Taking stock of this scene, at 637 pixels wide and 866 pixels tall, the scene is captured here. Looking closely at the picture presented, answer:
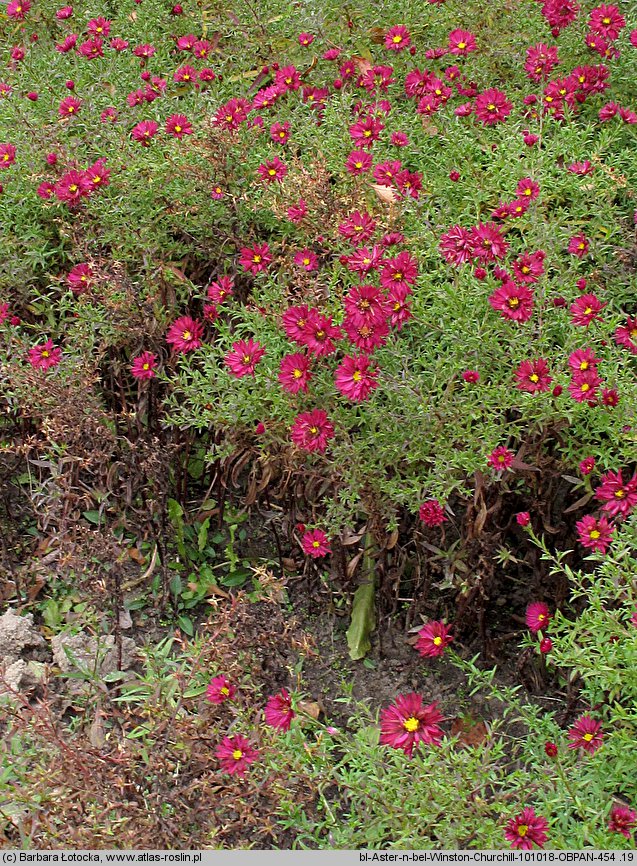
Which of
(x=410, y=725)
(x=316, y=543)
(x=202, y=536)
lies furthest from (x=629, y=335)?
(x=202, y=536)

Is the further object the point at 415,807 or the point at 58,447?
the point at 58,447

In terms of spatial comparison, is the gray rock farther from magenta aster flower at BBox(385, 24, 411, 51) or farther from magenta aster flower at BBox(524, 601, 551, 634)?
magenta aster flower at BBox(385, 24, 411, 51)

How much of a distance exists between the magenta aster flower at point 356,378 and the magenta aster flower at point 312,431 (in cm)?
9

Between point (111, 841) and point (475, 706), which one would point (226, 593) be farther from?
point (111, 841)

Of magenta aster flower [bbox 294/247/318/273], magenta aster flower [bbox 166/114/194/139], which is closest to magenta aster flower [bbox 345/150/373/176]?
magenta aster flower [bbox 294/247/318/273]

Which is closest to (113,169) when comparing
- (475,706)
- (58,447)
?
(58,447)

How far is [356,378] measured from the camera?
2.40 meters

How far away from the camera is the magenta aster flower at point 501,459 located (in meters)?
2.32

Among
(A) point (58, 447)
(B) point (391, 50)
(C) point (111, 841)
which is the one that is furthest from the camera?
(B) point (391, 50)

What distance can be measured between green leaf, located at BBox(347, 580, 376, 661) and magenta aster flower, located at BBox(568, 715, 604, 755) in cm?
80

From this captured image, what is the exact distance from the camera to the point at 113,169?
3.29 metres

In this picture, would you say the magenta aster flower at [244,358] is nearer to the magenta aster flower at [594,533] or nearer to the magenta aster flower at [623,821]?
the magenta aster flower at [594,533]

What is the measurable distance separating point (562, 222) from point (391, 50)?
119 centimetres

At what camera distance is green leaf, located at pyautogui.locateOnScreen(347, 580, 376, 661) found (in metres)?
2.74
